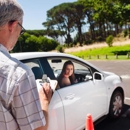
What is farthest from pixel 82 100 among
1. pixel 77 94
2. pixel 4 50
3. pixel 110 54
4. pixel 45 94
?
pixel 110 54

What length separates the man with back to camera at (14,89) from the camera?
3.32ft

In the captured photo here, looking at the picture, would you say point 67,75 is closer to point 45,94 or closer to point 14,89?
point 45,94

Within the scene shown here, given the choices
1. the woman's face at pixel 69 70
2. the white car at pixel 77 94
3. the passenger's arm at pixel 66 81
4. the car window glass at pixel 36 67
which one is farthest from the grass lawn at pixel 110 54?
the car window glass at pixel 36 67

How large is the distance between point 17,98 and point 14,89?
46mm

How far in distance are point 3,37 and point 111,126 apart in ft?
11.4

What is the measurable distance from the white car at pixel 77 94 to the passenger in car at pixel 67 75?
7cm

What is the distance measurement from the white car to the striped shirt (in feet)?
5.13

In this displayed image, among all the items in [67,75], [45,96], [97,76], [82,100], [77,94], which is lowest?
[82,100]

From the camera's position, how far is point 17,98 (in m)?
1.02

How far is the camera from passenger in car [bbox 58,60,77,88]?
3.20m

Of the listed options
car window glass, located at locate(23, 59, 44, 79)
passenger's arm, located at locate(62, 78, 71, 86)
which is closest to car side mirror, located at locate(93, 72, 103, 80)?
passenger's arm, located at locate(62, 78, 71, 86)

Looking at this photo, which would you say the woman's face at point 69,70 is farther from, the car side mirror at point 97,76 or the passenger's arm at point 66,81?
the car side mirror at point 97,76

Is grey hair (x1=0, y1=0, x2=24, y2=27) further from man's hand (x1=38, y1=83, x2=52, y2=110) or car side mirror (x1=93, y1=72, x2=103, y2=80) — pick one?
car side mirror (x1=93, y1=72, x2=103, y2=80)

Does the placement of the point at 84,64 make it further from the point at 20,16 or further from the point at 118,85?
the point at 20,16
